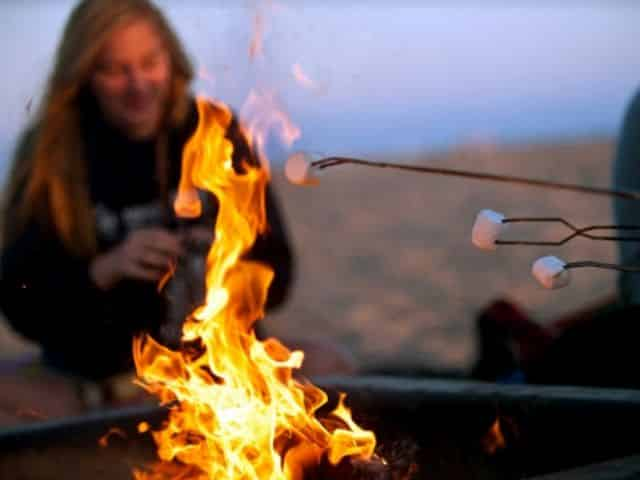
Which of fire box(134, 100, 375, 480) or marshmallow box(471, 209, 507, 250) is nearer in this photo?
marshmallow box(471, 209, 507, 250)

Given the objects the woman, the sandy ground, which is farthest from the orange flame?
the sandy ground

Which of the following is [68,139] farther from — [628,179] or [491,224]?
[491,224]

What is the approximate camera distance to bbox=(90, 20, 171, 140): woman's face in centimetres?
338

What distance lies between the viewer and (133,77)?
342cm

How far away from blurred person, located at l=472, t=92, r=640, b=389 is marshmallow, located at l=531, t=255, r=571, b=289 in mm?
729

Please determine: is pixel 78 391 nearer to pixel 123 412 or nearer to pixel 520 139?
pixel 123 412

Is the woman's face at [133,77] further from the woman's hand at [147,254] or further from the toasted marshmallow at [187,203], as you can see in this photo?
the toasted marshmallow at [187,203]

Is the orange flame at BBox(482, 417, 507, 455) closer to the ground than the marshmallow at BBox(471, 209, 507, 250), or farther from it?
closer to the ground

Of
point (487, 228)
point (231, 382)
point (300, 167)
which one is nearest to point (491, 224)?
point (487, 228)

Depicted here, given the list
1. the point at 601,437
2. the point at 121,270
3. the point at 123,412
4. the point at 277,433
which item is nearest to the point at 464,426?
the point at 601,437

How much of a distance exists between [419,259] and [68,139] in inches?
225

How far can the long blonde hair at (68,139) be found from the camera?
11.2 ft

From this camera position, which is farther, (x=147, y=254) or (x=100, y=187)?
(x=100, y=187)

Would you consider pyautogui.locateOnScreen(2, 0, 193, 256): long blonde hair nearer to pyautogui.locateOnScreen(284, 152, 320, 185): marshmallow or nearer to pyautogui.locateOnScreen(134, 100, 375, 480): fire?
pyautogui.locateOnScreen(134, 100, 375, 480): fire
